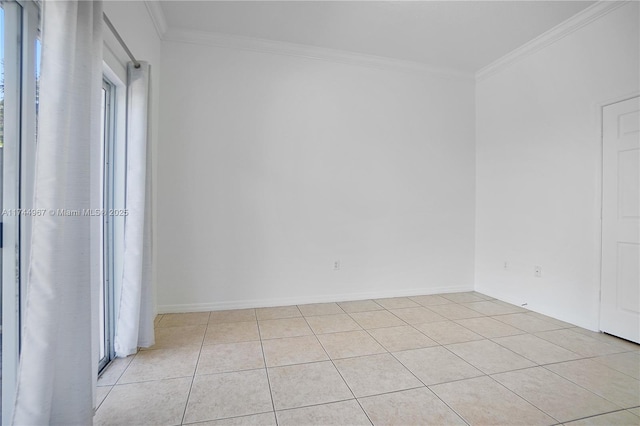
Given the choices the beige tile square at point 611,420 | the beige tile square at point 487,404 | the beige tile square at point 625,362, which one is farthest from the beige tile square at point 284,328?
the beige tile square at point 625,362

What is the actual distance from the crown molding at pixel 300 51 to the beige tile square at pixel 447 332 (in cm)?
305

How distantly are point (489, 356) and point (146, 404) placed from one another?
7.75 feet

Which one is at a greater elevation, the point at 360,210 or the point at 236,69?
the point at 236,69

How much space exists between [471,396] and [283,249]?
86.2 inches

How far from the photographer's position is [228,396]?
5.73ft

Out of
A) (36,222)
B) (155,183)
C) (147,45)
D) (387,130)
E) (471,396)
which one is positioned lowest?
(471,396)

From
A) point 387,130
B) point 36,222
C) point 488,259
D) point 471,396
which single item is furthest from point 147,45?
point 488,259

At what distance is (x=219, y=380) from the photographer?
1903 mm

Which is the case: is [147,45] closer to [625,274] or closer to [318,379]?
[318,379]

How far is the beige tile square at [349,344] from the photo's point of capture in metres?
2.29

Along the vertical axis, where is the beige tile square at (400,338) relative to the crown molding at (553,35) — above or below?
below

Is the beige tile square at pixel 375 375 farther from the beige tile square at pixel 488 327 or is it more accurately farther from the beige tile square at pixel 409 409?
the beige tile square at pixel 488 327

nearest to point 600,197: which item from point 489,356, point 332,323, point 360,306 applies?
point 489,356

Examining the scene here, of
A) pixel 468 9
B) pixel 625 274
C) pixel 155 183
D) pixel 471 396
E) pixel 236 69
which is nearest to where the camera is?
pixel 471 396
